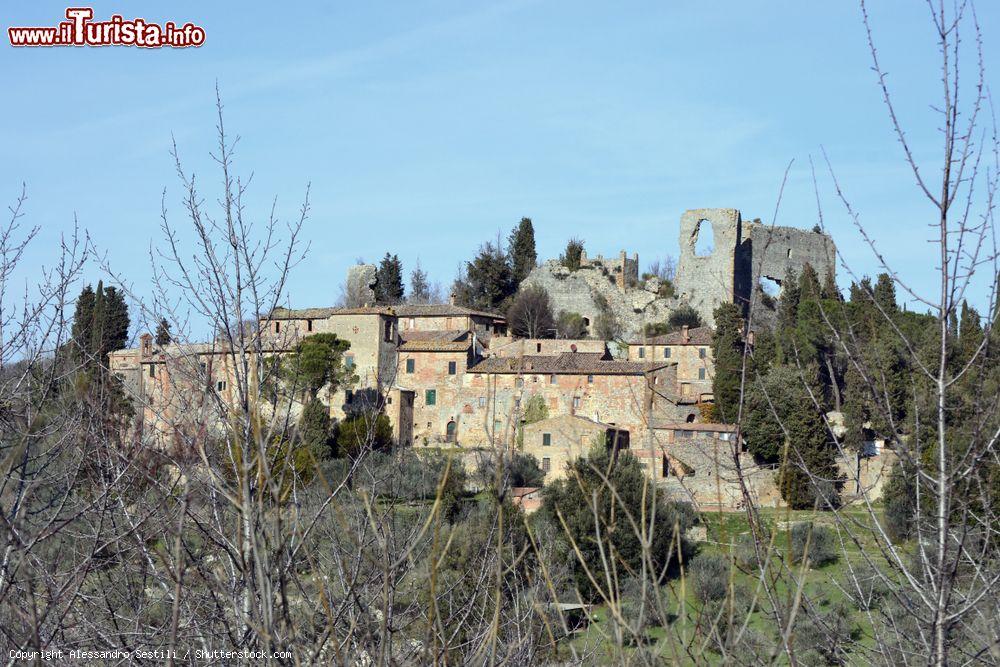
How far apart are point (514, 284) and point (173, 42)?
133 feet

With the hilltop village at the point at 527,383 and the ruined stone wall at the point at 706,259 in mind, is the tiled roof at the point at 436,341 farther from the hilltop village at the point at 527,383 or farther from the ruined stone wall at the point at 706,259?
the ruined stone wall at the point at 706,259

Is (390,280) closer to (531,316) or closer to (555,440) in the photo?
(531,316)

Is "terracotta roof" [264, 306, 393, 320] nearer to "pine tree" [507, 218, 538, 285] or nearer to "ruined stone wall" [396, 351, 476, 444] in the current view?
"ruined stone wall" [396, 351, 476, 444]

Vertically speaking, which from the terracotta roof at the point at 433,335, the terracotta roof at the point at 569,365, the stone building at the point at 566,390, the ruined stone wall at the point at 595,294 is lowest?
the stone building at the point at 566,390

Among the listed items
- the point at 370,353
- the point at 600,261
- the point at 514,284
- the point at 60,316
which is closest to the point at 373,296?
the point at 514,284

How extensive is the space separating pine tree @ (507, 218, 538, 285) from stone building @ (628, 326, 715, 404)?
43.2 ft

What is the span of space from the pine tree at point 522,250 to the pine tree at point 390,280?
599 cm

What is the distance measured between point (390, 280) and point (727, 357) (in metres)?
24.4

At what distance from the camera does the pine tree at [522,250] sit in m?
52.7

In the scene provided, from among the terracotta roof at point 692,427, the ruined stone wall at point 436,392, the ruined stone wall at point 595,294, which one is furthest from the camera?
the ruined stone wall at point 595,294

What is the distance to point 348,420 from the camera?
33.1 meters

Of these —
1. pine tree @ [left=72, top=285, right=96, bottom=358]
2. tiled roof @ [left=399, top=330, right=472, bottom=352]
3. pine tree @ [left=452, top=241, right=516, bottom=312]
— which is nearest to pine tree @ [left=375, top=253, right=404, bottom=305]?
pine tree @ [left=452, top=241, right=516, bottom=312]

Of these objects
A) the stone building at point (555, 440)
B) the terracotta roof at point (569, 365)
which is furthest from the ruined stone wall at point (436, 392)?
the stone building at point (555, 440)

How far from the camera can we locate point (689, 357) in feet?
130
